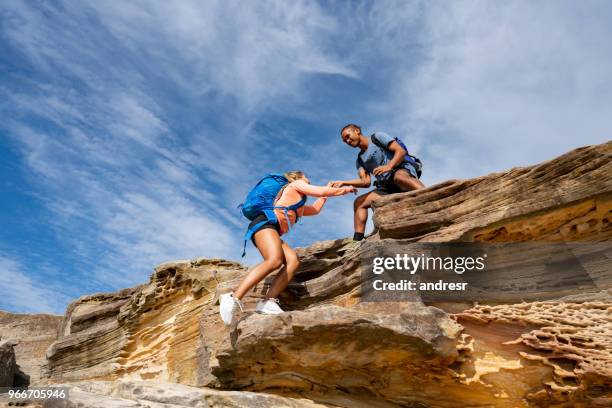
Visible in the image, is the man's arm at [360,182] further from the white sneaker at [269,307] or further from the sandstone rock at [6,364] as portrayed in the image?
the sandstone rock at [6,364]

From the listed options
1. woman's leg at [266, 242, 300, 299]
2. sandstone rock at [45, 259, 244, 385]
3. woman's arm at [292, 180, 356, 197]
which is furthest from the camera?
sandstone rock at [45, 259, 244, 385]

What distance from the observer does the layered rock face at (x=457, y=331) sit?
7.51 metres

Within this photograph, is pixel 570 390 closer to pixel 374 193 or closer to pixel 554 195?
pixel 554 195

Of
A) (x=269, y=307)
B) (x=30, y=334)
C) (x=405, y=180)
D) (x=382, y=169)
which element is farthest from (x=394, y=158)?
(x=30, y=334)

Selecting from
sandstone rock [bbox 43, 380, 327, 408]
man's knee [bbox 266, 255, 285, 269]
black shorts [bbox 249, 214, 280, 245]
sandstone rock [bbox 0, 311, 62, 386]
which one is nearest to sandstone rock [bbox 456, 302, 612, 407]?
sandstone rock [bbox 43, 380, 327, 408]

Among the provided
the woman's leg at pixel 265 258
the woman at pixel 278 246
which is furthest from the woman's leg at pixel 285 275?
the woman's leg at pixel 265 258

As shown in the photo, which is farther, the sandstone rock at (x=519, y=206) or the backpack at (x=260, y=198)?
the backpack at (x=260, y=198)

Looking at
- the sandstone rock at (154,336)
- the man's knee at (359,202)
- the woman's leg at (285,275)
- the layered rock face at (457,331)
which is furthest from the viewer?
the sandstone rock at (154,336)

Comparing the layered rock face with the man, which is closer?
the layered rock face

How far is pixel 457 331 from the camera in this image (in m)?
7.80

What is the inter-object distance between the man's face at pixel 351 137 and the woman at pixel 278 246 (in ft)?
4.91

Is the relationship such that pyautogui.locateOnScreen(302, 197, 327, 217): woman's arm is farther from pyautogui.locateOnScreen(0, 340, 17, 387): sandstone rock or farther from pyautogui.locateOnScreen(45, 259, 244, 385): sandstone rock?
pyautogui.locateOnScreen(0, 340, 17, 387): sandstone rock

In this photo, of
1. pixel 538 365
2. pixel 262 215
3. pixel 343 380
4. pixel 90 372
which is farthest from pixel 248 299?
pixel 90 372

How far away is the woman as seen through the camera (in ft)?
29.5
